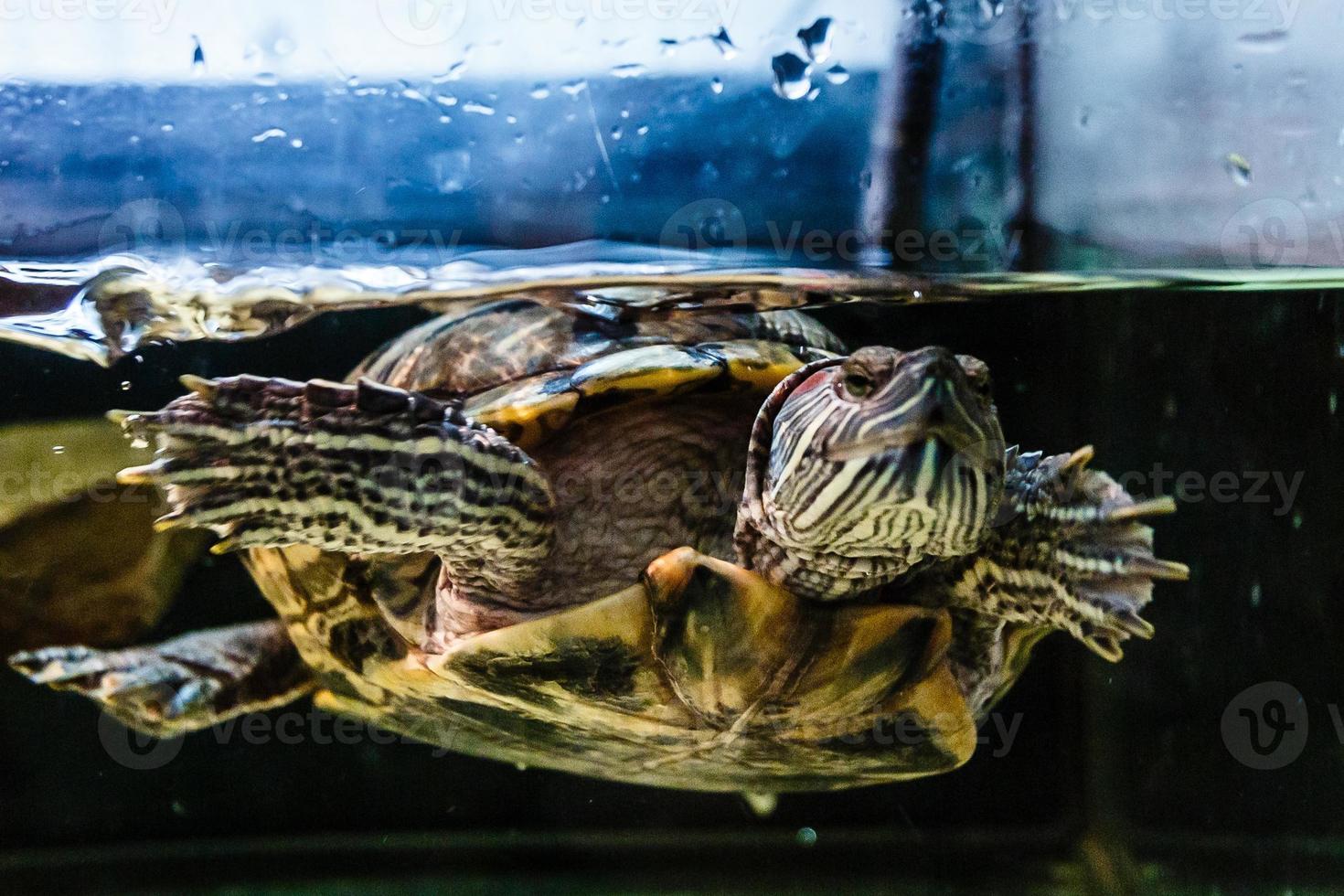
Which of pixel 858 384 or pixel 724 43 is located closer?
pixel 858 384

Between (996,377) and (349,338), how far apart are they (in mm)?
2767

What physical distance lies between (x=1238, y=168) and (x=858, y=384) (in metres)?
2.01

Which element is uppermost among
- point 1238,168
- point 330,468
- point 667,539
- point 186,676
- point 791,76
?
point 791,76

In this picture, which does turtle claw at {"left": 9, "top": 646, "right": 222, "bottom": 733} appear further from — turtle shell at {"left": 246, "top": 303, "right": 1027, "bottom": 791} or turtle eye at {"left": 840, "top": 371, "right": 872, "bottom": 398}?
turtle eye at {"left": 840, "top": 371, "right": 872, "bottom": 398}

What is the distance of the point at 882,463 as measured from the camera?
139 centimetres

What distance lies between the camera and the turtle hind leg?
2.59 m

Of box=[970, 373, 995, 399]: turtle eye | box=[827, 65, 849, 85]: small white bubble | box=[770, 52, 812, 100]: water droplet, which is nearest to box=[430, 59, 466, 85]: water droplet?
box=[770, 52, 812, 100]: water droplet

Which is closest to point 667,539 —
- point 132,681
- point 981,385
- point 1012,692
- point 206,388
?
point 981,385

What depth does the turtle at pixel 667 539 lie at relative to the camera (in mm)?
1524

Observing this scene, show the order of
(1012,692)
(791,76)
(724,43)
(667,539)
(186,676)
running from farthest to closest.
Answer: (1012,692), (186,676), (791,76), (724,43), (667,539)

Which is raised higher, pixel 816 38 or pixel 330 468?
pixel 816 38

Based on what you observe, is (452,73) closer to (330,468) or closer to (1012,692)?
(330,468)

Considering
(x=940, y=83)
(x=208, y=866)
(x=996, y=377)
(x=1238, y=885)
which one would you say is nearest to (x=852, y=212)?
(x=940, y=83)

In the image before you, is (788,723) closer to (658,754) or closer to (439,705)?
(658,754)
